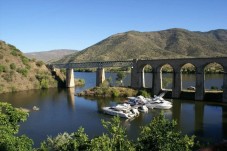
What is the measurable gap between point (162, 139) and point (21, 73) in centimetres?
8764

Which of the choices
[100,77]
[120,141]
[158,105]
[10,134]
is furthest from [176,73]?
[10,134]

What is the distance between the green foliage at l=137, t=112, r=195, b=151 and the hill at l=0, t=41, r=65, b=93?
251 feet

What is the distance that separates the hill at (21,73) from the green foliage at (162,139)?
7636 cm

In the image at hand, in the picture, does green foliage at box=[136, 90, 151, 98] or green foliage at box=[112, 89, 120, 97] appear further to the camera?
green foliage at box=[112, 89, 120, 97]

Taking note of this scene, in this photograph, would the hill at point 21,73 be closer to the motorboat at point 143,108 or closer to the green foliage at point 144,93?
the green foliage at point 144,93

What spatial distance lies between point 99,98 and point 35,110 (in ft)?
64.1

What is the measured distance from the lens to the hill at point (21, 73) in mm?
94375

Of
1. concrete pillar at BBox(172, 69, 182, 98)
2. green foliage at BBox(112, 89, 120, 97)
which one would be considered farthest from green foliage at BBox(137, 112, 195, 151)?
green foliage at BBox(112, 89, 120, 97)

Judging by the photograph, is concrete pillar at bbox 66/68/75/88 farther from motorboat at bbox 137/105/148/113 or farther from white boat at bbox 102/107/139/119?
white boat at bbox 102/107/139/119

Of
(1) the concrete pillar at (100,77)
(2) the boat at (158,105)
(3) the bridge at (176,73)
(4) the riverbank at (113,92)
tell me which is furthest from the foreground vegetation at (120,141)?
(1) the concrete pillar at (100,77)

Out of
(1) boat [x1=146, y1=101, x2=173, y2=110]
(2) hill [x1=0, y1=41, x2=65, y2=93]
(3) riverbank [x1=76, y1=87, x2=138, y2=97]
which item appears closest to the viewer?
(1) boat [x1=146, y1=101, x2=173, y2=110]

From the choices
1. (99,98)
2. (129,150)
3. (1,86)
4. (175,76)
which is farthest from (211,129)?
(1,86)

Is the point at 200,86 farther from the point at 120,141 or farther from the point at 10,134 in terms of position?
the point at 10,134

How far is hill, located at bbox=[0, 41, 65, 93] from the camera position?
9438 centimetres
